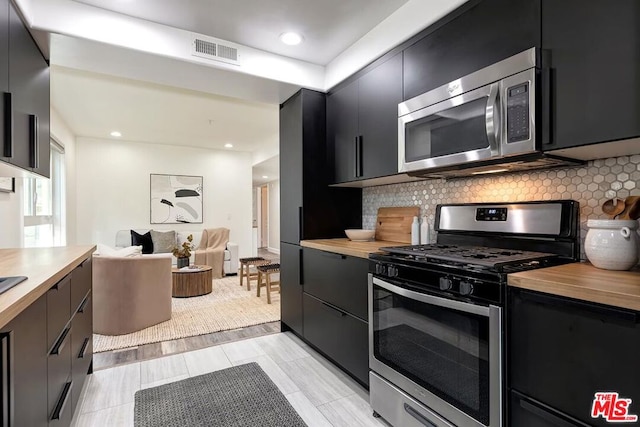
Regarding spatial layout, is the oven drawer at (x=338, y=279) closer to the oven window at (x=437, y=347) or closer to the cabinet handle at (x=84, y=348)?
the oven window at (x=437, y=347)

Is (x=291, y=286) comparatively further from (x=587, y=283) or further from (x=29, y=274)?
(x=587, y=283)

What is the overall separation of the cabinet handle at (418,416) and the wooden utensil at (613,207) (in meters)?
1.21

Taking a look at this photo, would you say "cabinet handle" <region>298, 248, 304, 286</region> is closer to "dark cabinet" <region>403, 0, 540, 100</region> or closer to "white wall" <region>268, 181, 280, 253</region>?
"dark cabinet" <region>403, 0, 540, 100</region>

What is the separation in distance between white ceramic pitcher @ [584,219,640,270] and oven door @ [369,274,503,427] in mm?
493

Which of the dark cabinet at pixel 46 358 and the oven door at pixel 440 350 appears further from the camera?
the oven door at pixel 440 350

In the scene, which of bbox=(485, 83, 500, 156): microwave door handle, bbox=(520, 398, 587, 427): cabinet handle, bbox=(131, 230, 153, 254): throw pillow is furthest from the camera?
bbox=(131, 230, 153, 254): throw pillow

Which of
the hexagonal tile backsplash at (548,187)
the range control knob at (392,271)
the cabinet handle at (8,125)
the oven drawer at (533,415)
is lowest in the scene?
the oven drawer at (533,415)

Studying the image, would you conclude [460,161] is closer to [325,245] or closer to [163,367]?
[325,245]

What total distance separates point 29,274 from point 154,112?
3.70 meters

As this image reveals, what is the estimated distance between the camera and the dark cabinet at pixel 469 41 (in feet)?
4.76

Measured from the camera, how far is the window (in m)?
3.71

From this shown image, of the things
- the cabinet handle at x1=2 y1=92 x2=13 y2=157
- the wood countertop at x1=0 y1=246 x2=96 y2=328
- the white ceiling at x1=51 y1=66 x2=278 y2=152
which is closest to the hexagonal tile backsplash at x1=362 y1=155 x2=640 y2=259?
the wood countertop at x1=0 y1=246 x2=96 y2=328

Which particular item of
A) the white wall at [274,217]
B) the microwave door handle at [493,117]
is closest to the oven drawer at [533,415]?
the microwave door handle at [493,117]

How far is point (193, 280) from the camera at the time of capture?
178 inches
